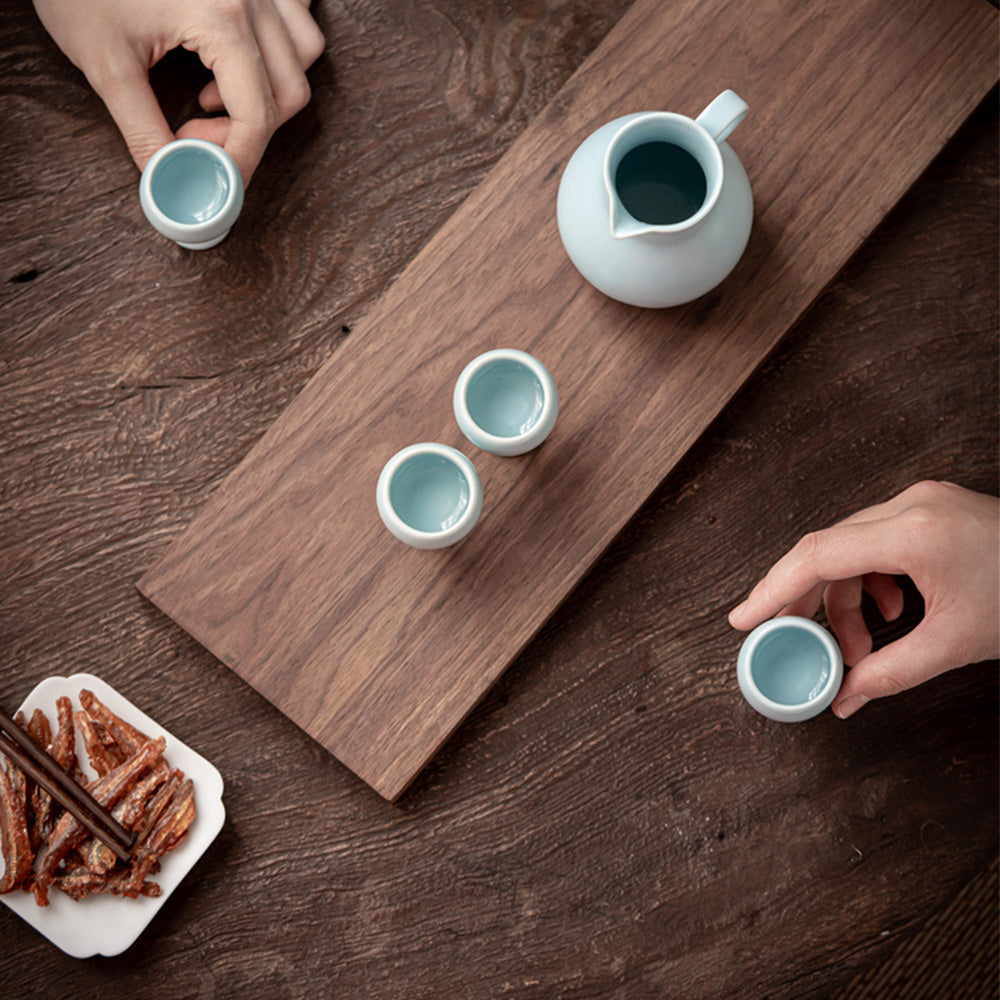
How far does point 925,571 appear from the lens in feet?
3.65

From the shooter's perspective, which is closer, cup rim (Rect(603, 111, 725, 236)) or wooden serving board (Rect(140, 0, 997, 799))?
cup rim (Rect(603, 111, 725, 236))

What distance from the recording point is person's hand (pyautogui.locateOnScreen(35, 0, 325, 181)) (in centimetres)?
124

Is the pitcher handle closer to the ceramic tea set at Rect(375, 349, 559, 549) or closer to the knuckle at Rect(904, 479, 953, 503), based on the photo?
the ceramic tea set at Rect(375, 349, 559, 549)

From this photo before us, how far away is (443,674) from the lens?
3.94ft

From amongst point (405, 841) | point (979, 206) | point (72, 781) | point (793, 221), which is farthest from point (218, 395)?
point (979, 206)

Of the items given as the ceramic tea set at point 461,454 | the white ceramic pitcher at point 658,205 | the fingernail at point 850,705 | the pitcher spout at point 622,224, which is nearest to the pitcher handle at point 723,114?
the white ceramic pitcher at point 658,205

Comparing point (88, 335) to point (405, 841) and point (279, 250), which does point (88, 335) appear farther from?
point (405, 841)

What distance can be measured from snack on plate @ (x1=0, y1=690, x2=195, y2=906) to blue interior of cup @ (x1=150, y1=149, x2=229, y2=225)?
2.25ft

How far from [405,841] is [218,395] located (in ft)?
2.33

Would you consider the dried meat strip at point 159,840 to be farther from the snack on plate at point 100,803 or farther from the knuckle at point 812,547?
the knuckle at point 812,547

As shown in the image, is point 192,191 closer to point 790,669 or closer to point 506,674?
point 506,674

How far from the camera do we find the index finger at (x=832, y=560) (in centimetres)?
112

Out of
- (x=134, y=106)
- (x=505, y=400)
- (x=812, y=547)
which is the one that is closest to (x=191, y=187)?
(x=134, y=106)

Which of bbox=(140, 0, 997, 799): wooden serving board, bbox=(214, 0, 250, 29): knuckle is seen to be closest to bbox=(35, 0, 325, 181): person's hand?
bbox=(214, 0, 250, 29): knuckle
